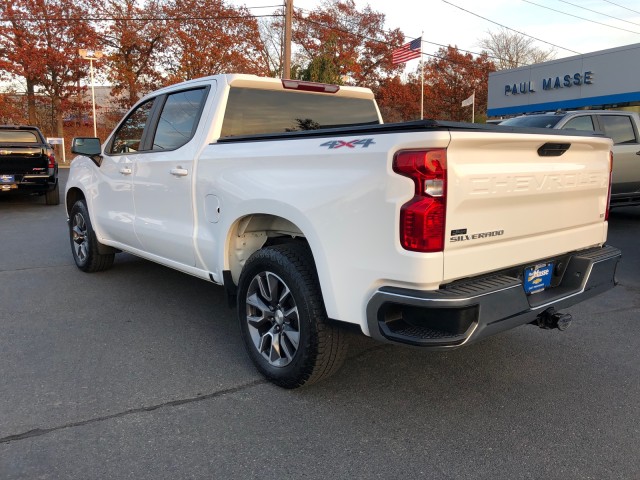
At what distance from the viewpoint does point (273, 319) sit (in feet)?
11.3

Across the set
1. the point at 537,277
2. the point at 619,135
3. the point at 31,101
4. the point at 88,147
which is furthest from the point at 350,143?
the point at 31,101

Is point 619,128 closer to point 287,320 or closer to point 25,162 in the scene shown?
point 287,320

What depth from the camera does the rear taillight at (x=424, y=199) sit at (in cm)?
249

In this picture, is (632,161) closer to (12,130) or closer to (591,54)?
(12,130)

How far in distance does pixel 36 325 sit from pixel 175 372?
5.59 feet

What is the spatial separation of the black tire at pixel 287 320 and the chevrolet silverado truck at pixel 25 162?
10173 millimetres

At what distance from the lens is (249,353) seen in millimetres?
3660

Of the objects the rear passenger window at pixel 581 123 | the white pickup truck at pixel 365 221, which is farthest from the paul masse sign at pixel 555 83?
the white pickup truck at pixel 365 221

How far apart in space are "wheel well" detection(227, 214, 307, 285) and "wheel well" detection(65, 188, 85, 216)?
3420 millimetres

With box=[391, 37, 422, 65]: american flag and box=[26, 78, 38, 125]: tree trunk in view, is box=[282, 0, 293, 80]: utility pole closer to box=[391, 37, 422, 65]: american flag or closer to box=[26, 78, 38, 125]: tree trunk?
box=[391, 37, 422, 65]: american flag

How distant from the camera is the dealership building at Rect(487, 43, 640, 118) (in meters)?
22.2

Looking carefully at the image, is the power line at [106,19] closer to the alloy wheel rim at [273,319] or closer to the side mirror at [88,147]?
the side mirror at [88,147]

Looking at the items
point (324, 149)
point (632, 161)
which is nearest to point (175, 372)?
point (324, 149)

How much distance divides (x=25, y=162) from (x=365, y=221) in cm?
1137
